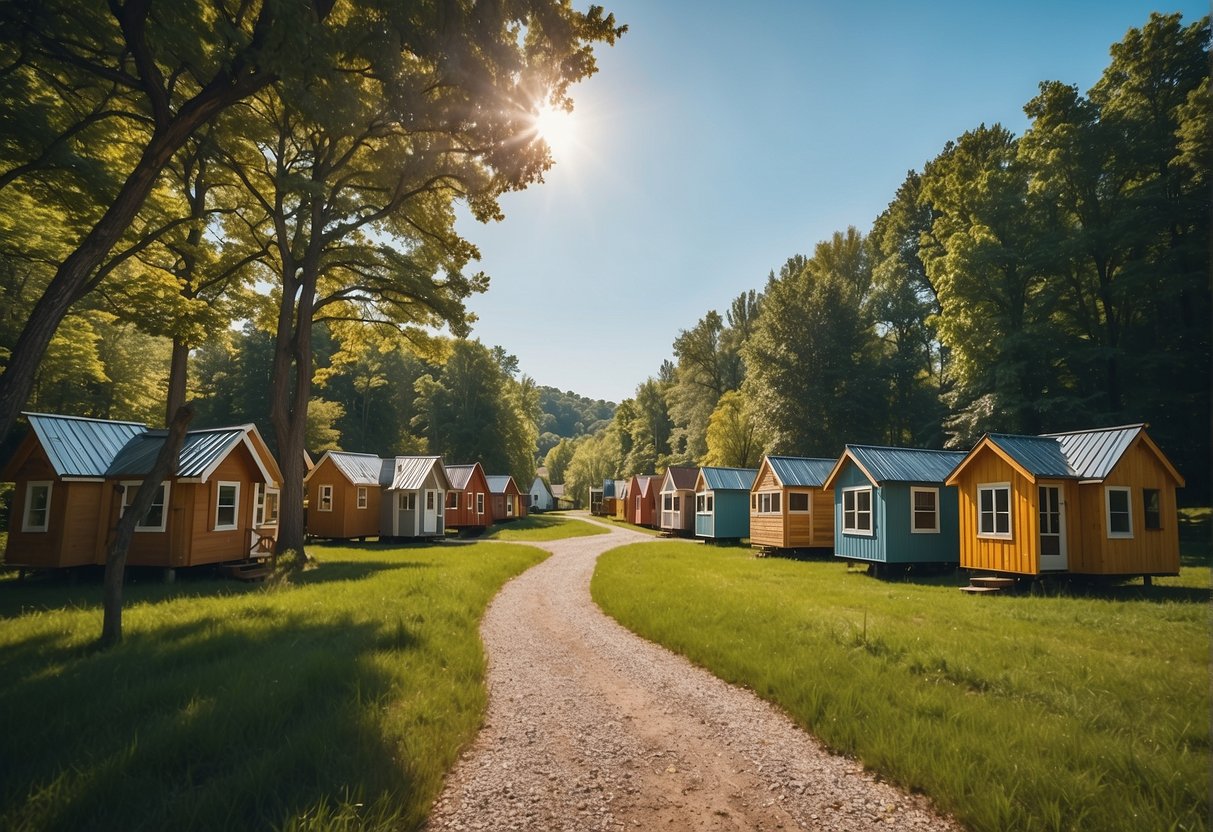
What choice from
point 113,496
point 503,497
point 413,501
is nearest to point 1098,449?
point 113,496

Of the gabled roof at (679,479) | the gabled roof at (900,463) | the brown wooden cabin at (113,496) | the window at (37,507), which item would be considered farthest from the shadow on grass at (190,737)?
the gabled roof at (679,479)

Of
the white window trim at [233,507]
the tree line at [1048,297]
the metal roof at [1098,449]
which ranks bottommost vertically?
the white window trim at [233,507]

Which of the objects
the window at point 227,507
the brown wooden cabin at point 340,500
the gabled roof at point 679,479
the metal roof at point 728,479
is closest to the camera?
the window at point 227,507

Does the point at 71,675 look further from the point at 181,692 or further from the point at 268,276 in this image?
the point at 268,276

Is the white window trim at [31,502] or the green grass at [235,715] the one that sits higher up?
the white window trim at [31,502]

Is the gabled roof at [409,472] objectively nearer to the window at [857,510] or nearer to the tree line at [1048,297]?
the window at [857,510]

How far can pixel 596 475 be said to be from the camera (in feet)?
278

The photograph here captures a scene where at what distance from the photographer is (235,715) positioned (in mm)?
5148

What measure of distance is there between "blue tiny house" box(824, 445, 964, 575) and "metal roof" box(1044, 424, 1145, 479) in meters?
3.93

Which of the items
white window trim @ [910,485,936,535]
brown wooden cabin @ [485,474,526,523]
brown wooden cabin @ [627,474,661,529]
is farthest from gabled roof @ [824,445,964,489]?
brown wooden cabin @ [485,474,526,523]

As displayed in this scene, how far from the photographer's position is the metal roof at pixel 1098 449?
1423cm

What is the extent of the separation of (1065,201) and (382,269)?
110 feet

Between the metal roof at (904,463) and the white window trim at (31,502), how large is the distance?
2495 cm

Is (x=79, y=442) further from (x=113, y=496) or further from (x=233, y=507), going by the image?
(x=233, y=507)
